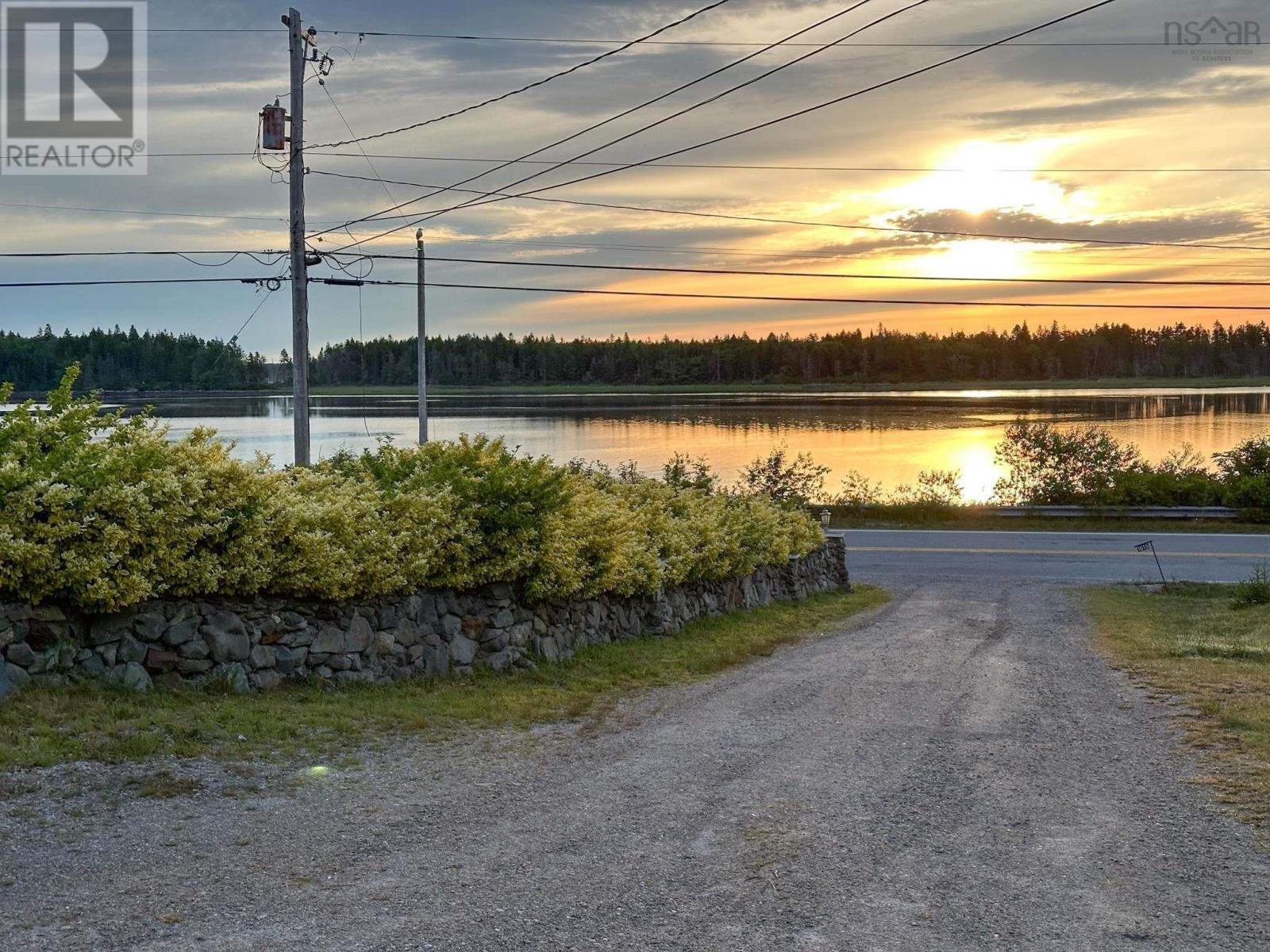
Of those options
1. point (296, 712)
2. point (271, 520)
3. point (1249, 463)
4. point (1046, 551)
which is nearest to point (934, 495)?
point (1046, 551)

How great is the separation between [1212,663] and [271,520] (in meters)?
9.79

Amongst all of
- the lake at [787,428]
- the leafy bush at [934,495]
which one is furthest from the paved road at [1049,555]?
the lake at [787,428]

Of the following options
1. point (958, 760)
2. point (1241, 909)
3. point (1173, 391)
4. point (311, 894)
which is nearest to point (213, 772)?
point (311, 894)

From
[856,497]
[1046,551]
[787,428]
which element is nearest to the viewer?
[1046,551]

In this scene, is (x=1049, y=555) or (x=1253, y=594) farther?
(x=1049, y=555)

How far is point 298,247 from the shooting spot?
62.7 feet

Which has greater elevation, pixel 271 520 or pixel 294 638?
pixel 271 520

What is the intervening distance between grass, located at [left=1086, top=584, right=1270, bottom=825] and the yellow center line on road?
520cm

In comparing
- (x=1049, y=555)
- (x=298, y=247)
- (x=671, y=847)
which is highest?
(x=298, y=247)

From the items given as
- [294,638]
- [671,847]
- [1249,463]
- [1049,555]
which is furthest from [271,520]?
[1249,463]

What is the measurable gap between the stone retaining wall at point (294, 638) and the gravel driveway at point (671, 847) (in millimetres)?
1723

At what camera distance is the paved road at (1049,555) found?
80.9 feet

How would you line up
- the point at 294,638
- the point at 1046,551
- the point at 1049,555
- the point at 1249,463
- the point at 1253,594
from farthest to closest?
the point at 1249,463, the point at 1046,551, the point at 1049,555, the point at 1253,594, the point at 294,638

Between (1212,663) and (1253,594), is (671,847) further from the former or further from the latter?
(1253,594)
